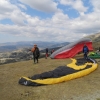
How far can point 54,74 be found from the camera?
Answer: 18.5 m

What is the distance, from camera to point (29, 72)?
76.2ft

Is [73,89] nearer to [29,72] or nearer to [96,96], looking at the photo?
[96,96]

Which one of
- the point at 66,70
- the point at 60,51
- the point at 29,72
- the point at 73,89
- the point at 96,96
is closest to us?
the point at 96,96

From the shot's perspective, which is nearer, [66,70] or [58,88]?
[58,88]

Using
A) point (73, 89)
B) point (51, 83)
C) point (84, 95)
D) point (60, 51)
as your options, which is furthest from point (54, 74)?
point (60, 51)

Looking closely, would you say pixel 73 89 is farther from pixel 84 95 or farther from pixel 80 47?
pixel 80 47

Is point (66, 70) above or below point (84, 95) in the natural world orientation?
above

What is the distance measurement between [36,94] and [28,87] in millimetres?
1957

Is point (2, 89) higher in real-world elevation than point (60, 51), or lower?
lower

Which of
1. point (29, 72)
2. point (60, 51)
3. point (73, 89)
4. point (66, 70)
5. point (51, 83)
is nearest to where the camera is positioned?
point (73, 89)

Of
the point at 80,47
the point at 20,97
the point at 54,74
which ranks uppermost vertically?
the point at 80,47

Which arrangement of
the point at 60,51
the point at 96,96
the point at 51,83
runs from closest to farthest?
1. the point at 96,96
2. the point at 51,83
3. the point at 60,51

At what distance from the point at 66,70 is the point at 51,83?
126 inches

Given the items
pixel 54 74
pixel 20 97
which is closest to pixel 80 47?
pixel 54 74
